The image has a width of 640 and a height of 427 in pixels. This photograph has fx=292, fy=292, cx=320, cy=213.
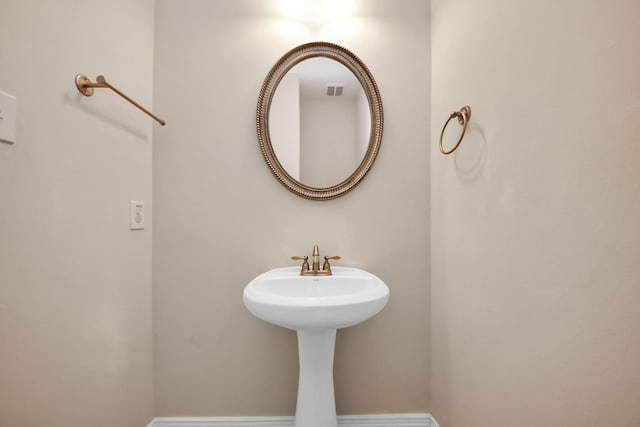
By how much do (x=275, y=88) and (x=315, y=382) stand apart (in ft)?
4.21

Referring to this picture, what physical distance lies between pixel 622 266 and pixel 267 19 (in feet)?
5.07

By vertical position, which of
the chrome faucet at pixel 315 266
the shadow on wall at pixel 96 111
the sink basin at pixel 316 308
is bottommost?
the sink basin at pixel 316 308

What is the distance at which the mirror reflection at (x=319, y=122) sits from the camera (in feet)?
4.56

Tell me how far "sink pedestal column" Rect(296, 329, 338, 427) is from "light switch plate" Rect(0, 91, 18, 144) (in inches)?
40.8

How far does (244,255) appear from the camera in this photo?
1377 millimetres

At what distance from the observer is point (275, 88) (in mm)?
1382

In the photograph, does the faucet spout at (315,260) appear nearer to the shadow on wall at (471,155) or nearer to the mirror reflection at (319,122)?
the mirror reflection at (319,122)

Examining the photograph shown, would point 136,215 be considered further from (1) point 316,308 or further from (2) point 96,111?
(1) point 316,308

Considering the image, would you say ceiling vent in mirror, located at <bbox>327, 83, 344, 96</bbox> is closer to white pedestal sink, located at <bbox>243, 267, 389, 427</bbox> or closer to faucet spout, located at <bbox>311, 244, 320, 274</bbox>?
faucet spout, located at <bbox>311, 244, 320, 274</bbox>

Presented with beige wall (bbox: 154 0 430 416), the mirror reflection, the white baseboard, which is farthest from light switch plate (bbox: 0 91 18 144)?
the white baseboard

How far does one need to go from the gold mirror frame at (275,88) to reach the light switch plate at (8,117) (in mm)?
805

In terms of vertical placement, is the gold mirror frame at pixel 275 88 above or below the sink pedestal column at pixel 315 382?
above

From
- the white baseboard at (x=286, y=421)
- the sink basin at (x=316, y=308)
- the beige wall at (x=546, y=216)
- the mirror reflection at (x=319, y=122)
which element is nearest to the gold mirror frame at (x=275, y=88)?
the mirror reflection at (x=319, y=122)

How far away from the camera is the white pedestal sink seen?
2.92 feet
